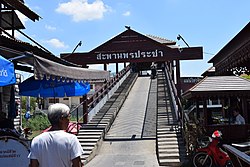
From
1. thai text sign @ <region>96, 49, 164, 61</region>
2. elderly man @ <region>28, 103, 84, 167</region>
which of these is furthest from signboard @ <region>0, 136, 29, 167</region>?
thai text sign @ <region>96, 49, 164, 61</region>

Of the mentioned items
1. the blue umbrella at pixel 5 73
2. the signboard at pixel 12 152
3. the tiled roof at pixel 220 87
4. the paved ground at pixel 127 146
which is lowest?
the paved ground at pixel 127 146

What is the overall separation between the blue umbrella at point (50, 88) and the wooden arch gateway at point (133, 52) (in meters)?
5.22

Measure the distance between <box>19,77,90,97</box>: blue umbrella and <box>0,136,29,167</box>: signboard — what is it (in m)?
3.34

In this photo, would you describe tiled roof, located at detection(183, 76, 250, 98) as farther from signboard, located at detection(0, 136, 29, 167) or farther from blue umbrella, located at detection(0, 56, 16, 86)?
blue umbrella, located at detection(0, 56, 16, 86)

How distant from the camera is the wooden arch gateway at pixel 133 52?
15750 mm

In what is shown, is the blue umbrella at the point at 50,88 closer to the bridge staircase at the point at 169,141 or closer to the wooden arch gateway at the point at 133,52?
the bridge staircase at the point at 169,141

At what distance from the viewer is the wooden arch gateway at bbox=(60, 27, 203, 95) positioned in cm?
1575

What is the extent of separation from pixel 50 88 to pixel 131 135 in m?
5.19

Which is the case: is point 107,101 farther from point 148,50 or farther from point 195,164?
point 195,164

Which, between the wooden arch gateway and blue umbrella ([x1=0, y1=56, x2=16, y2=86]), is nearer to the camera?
blue umbrella ([x1=0, y1=56, x2=16, y2=86])

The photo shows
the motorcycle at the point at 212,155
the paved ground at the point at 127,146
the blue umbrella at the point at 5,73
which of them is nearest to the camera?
the blue umbrella at the point at 5,73

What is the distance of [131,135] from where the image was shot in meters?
14.3

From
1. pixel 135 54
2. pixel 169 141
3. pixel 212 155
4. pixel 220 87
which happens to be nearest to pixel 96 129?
pixel 169 141

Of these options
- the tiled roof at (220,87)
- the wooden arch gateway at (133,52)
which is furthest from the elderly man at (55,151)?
the wooden arch gateway at (133,52)
